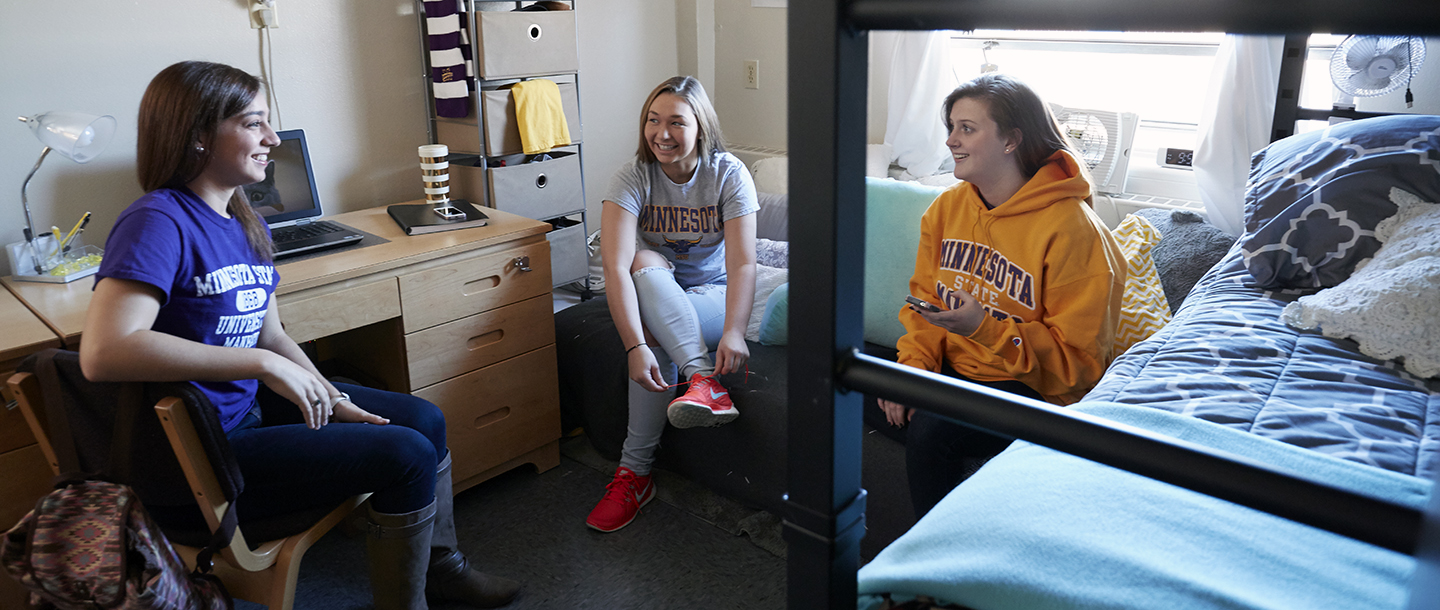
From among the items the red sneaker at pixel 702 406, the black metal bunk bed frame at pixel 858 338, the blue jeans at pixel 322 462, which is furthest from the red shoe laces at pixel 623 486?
the black metal bunk bed frame at pixel 858 338

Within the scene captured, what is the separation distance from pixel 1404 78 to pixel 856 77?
212 cm

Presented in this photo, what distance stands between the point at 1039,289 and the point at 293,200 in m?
1.73

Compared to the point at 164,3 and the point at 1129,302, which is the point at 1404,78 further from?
the point at 164,3

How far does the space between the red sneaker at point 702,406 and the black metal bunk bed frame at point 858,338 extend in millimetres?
1543

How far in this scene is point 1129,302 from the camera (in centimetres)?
189

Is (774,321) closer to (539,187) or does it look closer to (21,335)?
(539,187)

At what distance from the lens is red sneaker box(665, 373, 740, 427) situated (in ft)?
6.64

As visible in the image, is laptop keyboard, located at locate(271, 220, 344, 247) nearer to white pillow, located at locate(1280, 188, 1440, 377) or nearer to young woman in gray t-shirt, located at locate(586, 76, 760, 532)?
young woman in gray t-shirt, located at locate(586, 76, 760, 532)

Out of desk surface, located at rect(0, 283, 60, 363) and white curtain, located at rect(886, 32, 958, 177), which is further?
white curtain, located at rect(886, 32, 958, 177)

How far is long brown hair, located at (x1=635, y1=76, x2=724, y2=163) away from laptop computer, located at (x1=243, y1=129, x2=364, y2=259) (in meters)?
0.71

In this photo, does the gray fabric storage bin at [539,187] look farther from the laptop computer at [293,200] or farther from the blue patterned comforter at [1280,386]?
the blue patterned comforter at [1280,386]

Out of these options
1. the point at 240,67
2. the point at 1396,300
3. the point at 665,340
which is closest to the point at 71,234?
the point at 240,67

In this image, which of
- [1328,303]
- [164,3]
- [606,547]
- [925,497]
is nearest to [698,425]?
[606,547]

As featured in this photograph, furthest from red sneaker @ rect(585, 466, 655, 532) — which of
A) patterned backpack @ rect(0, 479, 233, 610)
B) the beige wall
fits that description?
the beige wall
